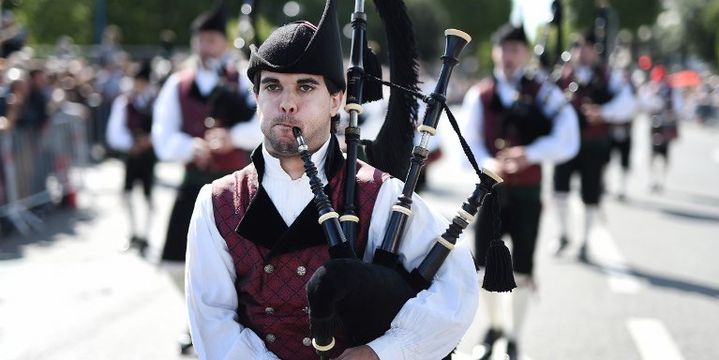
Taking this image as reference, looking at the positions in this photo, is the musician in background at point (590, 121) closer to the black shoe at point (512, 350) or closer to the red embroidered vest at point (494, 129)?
the red embroidered vest at point (494, 129)

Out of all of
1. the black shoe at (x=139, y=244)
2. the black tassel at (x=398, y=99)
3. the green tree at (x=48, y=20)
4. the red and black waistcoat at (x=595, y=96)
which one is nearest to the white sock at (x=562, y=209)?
the red and black waistcoat at (x=595, y=96)

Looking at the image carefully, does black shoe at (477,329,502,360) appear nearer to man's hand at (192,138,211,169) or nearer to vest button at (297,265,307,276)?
man's hand at (192,138,211,169)

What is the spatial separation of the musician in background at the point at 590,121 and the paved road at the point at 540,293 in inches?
18.8

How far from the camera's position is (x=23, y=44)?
41.3 ft

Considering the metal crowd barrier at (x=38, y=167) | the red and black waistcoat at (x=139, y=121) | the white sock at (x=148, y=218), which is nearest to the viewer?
the white sock at (x=148, y=218)

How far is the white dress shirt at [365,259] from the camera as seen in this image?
2.91 metres

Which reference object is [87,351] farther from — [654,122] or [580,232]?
[654,122]

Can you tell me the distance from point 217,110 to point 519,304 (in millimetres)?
2253

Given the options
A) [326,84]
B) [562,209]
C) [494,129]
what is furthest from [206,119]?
[562,209]

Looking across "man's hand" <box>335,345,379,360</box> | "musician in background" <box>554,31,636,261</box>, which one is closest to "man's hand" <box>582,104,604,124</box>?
"musician in background" <box>554,31,636,261</box>

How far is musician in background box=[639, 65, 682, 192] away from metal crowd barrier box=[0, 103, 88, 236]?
325 inches

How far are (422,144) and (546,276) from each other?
568 centimetres

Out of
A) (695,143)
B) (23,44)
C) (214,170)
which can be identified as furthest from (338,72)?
(695,143)

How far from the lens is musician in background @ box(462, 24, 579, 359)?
20.7ft
